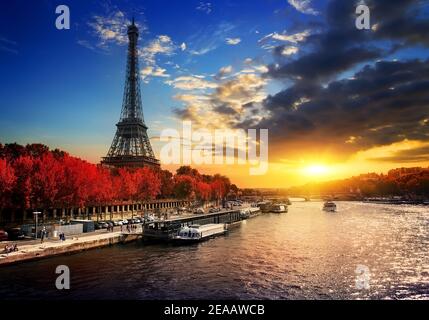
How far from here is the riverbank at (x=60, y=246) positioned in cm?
4144

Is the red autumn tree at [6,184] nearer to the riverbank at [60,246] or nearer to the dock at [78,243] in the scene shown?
the dock at [78,243]

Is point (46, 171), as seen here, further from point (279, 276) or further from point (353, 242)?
point (353, 242)

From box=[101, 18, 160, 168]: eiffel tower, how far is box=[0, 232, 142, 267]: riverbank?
97824 mm

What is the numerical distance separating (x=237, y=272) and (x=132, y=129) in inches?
5148

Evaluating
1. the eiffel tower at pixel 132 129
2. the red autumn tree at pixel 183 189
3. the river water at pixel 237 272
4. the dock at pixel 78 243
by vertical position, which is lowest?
the river water at pixel 237 272

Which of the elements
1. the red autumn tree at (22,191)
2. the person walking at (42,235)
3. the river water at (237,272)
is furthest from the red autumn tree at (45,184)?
the river water at (237,272)

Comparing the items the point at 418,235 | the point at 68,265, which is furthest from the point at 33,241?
the point at 418,235

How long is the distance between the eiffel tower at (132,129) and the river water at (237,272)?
101723 mm

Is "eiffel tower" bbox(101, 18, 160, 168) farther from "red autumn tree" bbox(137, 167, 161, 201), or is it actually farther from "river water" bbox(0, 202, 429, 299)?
"river water" bbox(0, 202, 429, 299)

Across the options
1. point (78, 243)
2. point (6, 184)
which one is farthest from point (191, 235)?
point (6, 184)

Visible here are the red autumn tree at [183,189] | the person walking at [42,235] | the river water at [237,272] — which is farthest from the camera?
the red autumn tree at [183,189]

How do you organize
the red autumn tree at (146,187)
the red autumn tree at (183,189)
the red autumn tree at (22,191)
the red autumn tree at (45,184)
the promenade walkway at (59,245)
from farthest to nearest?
1. the red autumn tree at (183,189)
2. the red autumn tree at (146,187)
3. the red autumn tree at (45,184)
4. the red autumn tree at (22,191)
5. the promenade walkway at (59,245)
